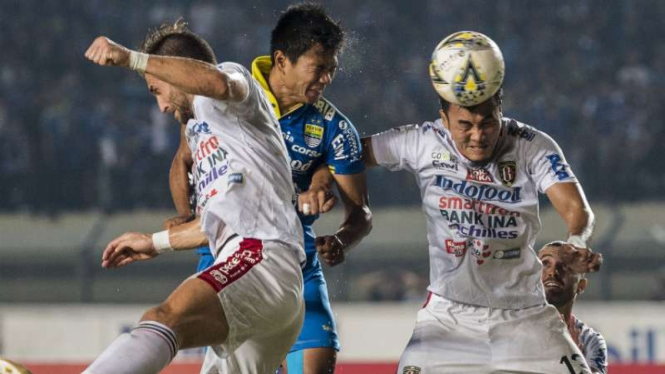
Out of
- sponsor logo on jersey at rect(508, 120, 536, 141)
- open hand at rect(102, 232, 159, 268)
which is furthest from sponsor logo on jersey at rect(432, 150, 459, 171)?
open hand at rect(102, 232, 159, 268)

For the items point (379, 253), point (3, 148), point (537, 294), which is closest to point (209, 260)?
point (537, 294)

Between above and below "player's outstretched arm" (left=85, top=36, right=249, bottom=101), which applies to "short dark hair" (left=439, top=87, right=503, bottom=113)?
below

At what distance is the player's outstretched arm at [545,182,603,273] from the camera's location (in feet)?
12.8

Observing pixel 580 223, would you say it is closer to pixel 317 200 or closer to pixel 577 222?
pixel 577 222

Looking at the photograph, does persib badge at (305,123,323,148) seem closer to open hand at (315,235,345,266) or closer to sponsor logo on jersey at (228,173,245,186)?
open hand at (315,235,345,266)

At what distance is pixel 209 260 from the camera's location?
4.62m

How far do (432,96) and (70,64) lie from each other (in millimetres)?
3739

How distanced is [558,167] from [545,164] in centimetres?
5

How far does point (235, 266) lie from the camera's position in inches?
140

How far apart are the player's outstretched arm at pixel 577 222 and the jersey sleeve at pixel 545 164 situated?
1.1 inches

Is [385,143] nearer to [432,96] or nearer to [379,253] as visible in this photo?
[379,253]

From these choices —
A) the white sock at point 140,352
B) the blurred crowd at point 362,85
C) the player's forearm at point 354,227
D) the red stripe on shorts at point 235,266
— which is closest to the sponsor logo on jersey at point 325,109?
the player's forearm at point 354,227

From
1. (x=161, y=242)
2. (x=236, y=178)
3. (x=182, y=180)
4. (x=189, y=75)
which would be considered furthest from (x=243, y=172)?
(x=182, y=180)

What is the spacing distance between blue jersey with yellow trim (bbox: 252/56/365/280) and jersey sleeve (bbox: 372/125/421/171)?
82mm
